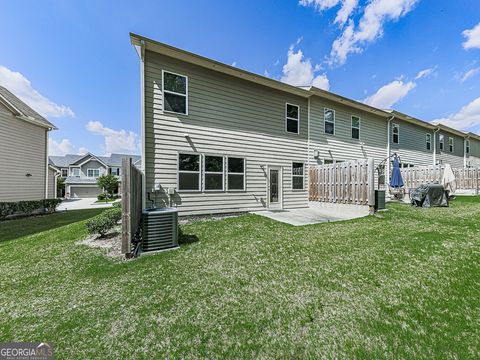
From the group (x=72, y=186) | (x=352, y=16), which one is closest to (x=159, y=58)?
(x=352, y=16)

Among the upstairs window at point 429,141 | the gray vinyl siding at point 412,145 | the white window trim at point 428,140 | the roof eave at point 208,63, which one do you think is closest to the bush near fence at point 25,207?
the roof eave at point 208,63

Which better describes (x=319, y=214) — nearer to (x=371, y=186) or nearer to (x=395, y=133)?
(x=371, y=186)

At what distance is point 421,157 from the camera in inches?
619

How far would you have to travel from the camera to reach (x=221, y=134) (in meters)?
8.21

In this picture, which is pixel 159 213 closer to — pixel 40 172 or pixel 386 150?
pixel 40 172

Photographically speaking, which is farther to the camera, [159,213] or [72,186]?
[72,186]

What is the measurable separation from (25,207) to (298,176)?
47.0 feet

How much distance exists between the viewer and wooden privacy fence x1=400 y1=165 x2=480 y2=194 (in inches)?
466

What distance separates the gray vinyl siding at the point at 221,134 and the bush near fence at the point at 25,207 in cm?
903

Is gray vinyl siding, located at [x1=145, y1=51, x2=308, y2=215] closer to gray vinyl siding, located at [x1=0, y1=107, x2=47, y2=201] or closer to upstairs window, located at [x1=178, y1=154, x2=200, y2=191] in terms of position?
upstairs window, located at [x1=178, y1=154, x2=200, y2=191]

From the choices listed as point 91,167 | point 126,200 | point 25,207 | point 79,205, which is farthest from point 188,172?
point 91,167

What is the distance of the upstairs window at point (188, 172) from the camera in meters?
7.43

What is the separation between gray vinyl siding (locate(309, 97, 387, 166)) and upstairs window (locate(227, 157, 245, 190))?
413cm

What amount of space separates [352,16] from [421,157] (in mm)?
11887
